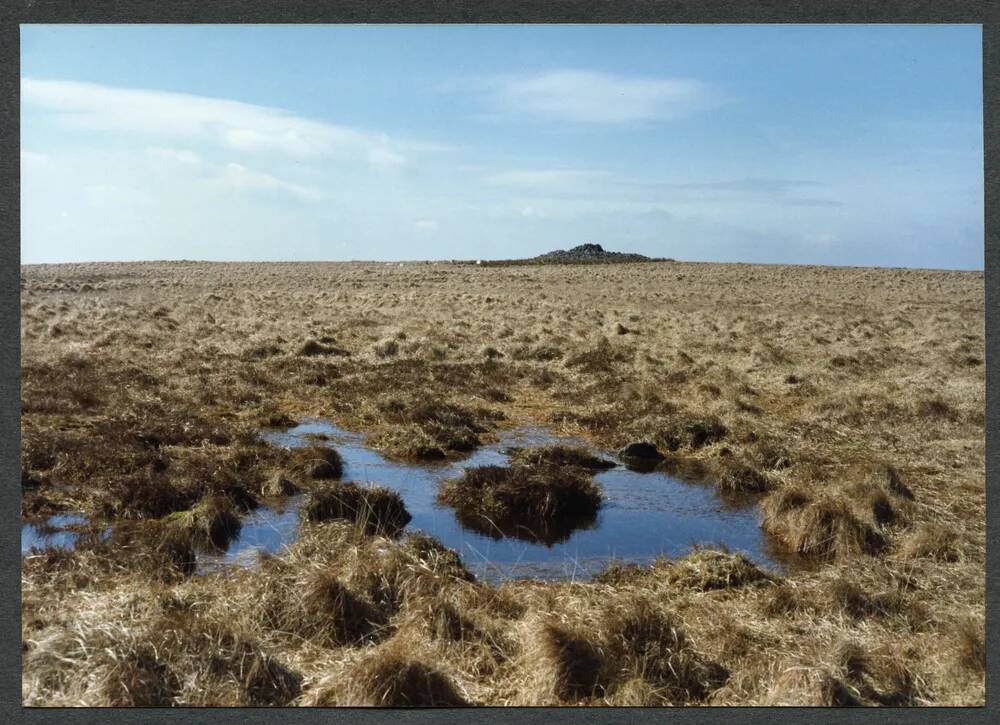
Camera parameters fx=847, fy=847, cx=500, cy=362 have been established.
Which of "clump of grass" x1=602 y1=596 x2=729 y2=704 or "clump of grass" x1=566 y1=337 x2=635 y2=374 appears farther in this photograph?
"clump of grass" x1=566 y1=337 x2=635 y2=374

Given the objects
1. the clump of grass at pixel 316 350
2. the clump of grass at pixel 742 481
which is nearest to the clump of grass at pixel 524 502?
the clump of grass at pixel 742 481

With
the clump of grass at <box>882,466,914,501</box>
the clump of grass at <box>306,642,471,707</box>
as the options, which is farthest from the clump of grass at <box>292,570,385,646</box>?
the clump of grass at <box>882,466,914,501</box>

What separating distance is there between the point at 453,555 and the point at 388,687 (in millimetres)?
2809

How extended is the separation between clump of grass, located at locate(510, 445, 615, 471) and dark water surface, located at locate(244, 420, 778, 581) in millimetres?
256

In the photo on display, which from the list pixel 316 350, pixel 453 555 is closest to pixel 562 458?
pixel 453 555

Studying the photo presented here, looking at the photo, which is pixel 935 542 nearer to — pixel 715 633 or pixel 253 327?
pixel 715 633

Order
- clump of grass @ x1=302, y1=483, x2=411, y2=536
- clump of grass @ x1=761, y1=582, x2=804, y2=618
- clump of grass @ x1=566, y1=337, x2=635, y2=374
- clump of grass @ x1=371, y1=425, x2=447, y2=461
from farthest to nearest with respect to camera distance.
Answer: clump of grass @ x1=566, y1=337, x2=635, y2=374, clump of grass @ x1=371, y1=425, x2=447, y2=461, clump of grass @ x1=302, y1=483, x2=411, y2=536, clump of grass @ x1=761, y1=582, x2=804, y2=618

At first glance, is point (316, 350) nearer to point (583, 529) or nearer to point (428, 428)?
point (428, 428)

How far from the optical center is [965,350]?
23.1 metres

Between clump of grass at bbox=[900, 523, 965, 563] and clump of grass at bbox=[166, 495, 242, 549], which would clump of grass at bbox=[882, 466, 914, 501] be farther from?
clump of grass at bbox=[166, 495, 242, 549]

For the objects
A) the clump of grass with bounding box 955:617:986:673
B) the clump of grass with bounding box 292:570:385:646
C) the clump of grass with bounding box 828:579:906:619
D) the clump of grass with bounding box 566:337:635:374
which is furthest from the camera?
the clump of grass with bounding box 566:337:635:374

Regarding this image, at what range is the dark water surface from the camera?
9.45 m

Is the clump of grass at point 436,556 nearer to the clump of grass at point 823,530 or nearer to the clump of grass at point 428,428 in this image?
the clump of grass at point 823,530

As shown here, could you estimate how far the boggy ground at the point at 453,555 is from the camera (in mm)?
6223
